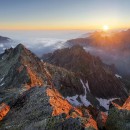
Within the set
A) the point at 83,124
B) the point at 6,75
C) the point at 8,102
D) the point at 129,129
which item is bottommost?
the point at 6,75

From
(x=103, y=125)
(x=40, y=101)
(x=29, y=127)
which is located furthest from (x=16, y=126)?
(x=103, y=125)

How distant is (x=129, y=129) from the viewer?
35219 mm

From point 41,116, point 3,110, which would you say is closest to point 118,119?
point 41,116

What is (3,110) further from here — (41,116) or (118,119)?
(118,119)

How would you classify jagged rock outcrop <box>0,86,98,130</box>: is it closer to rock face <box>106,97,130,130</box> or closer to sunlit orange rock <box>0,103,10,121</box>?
sunlit orange rock <box>0,103,10,121</box>

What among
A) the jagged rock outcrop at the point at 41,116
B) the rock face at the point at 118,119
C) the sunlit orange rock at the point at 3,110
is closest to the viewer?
the jagged rock outcrop at the point at 41,116

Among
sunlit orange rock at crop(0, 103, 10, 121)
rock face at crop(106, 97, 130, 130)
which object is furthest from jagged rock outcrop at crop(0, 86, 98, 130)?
rock face at crop(106, 97, 130, 130)

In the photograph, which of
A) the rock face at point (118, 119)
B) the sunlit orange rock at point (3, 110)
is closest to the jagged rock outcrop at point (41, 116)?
the sunlit orange rock at point (3, 110)

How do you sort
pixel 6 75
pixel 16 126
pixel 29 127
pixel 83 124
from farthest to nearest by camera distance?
pixel 6 75 → pixel 16 126 → pixel 29 127 → pixel 83 124

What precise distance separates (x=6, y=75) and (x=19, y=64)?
10.6 m

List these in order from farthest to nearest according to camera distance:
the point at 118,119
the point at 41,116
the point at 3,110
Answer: the point at 3,110, the point at 41,116, the point at 118,119

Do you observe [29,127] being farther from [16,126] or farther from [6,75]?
[6,75]

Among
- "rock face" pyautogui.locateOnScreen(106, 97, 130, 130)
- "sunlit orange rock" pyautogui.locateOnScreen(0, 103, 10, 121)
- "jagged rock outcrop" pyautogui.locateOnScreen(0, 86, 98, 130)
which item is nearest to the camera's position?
"jagged rock outcrop" pyautogui.locateOnScreen(0, 86, 98, 130)

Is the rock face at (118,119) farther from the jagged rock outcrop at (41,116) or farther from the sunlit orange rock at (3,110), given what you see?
the sunlit orange rock at (3,110)
